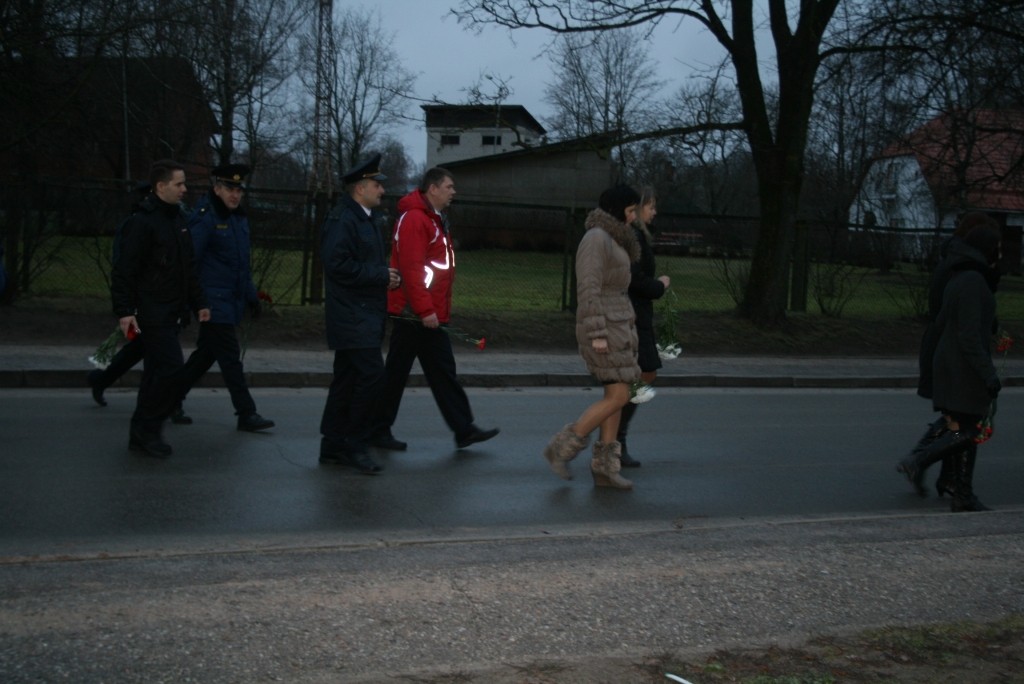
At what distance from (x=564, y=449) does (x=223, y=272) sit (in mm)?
3124

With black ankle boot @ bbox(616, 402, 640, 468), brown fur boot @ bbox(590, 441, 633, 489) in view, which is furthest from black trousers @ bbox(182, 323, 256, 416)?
brown fur boot @ bbox(590, 441, 633, 489)

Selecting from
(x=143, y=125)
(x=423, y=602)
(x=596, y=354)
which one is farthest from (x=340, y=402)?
(x=143, y=125)

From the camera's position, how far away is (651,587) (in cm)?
505

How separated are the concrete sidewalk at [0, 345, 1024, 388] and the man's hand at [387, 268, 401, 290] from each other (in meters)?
4.61

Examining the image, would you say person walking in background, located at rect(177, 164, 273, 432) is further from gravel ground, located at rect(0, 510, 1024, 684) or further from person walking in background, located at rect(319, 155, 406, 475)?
gravel ground, located at rect(0, 510, 1024, 684)

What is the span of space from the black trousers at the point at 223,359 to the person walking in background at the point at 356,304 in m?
1.48

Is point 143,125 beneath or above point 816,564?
above

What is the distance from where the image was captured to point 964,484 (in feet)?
24.2

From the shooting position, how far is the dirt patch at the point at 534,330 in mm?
14539

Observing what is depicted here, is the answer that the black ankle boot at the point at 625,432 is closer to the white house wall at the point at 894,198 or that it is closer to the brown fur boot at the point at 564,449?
the brown fur boot at the point at 564,449

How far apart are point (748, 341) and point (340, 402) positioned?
432 inches

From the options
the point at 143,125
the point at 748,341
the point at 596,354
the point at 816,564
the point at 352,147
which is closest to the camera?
the point at 816,564

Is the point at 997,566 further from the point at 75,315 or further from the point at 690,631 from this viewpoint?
the point at 75,315

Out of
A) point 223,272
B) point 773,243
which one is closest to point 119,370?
point 223,272
